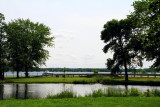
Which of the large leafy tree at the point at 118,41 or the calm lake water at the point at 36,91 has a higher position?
the large leafy tree at the point at 118,41

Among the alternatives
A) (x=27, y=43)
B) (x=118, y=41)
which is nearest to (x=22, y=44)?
(x=27, y=43)

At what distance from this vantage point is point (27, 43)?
69.4 meters

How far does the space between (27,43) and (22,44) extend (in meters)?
1.52

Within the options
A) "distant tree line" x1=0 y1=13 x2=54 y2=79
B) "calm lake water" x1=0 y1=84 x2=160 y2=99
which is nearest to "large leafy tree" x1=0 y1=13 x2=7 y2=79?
"distant tree line" x1=0 y1=13 x2=54 y2=79

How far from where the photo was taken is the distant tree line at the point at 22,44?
206 feet

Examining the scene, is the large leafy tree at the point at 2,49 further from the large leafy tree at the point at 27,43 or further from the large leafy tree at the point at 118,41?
the large leafy tree at the point at 118,41

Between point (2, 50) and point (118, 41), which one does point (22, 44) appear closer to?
point (2, 50)

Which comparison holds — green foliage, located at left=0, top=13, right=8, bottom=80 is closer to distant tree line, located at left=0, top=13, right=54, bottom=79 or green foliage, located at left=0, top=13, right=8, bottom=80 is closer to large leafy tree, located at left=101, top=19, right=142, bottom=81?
distant tree line, located at left=0, top=13, right=54, bottom=79

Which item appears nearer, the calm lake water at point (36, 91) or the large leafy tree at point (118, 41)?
the calm lake water at point (36, 91)

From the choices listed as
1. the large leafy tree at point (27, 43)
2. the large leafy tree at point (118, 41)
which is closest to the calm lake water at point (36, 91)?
the large leafy tree at point (118, 41)

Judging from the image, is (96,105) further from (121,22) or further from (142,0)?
(121,22)

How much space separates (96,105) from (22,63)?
5495cm

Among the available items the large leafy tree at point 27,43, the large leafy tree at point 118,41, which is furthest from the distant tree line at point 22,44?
the large leafy tree at point 118,41

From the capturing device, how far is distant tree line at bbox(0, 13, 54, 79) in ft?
206
